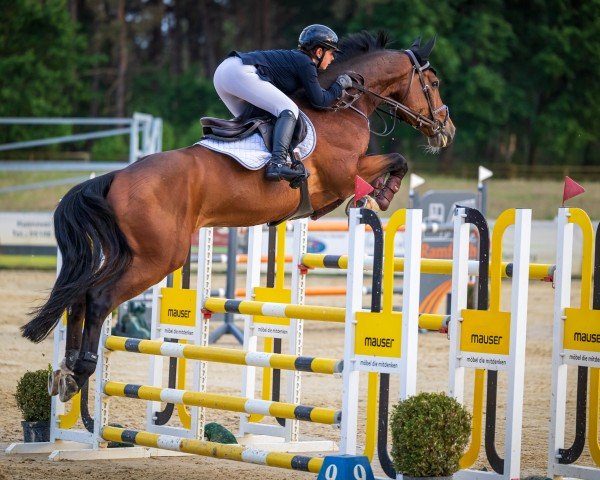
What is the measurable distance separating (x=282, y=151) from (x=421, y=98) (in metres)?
1.46

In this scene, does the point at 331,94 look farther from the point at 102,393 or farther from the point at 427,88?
the point at 102,393

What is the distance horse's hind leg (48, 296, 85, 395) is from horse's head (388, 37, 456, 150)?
240 cm

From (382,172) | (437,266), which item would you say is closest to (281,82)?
(382,172)

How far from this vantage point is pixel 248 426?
21.0 feet

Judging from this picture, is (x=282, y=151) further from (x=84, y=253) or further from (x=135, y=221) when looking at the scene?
(x=84, y=253)

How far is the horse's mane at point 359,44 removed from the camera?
6461mm

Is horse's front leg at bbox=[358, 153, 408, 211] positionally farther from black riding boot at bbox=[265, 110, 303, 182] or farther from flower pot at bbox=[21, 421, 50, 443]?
flower pot at bbox=[21, 421, 50, 443]

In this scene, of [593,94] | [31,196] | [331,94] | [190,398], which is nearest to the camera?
A: [190,398]

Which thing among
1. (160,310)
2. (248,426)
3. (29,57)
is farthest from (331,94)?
(29,57)

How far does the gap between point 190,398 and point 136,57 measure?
3853 cm

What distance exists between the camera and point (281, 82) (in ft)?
19.3

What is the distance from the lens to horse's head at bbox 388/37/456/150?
21.5 feet

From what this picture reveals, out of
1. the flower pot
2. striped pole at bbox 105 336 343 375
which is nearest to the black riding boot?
striped pole at bbox 105 336 343 375

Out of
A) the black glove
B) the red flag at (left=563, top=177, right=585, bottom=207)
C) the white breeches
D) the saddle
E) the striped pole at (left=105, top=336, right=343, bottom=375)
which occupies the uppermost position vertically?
the black glove
